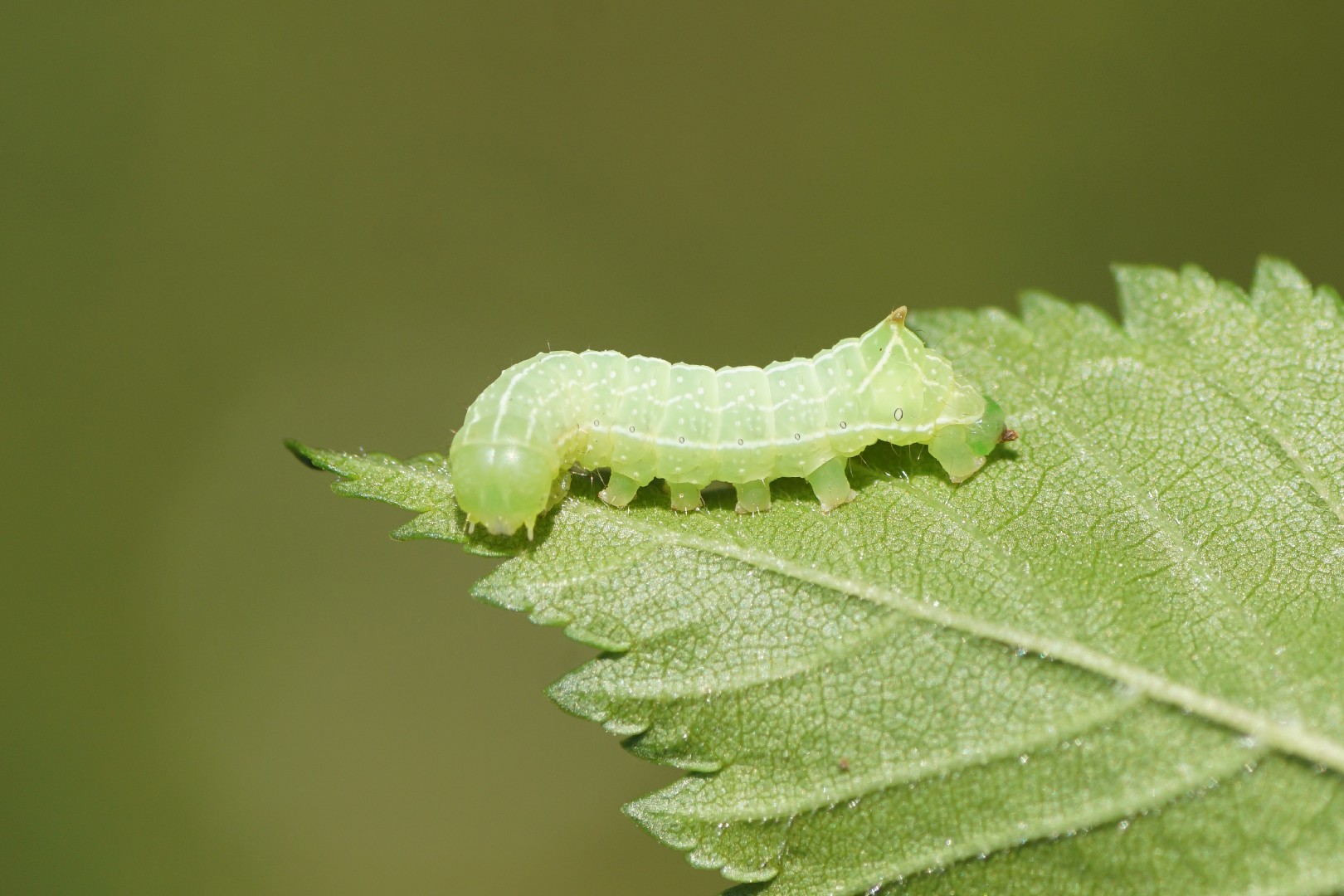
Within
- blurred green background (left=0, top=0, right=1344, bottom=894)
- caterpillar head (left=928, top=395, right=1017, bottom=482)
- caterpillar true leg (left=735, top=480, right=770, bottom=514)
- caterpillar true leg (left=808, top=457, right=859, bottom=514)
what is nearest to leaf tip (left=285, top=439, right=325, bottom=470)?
caterpillar true leg (left=735, top=480, right=770, bottom=514)

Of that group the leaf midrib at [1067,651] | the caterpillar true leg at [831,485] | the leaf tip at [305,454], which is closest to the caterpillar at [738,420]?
the caterpillar true leg at [831,485]

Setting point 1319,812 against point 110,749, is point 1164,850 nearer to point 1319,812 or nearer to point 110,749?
point 1319,812

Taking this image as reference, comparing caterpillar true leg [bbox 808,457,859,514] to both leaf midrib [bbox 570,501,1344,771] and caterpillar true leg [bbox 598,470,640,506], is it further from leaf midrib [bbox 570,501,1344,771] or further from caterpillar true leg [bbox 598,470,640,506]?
caterpillar true leg [bbox 598,470,640,506]

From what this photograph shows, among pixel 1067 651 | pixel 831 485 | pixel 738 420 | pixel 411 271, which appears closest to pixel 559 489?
pixel 738 420

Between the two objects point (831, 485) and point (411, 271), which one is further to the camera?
point (411, 271)

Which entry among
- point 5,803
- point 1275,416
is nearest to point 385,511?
point 5,803

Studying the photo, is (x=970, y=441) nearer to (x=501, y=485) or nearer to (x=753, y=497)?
(x=753, y=497)

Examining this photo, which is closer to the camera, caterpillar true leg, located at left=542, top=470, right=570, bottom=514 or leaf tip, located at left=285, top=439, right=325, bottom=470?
leaf tip, located at left=285, top=439, right=325, bottom=470
